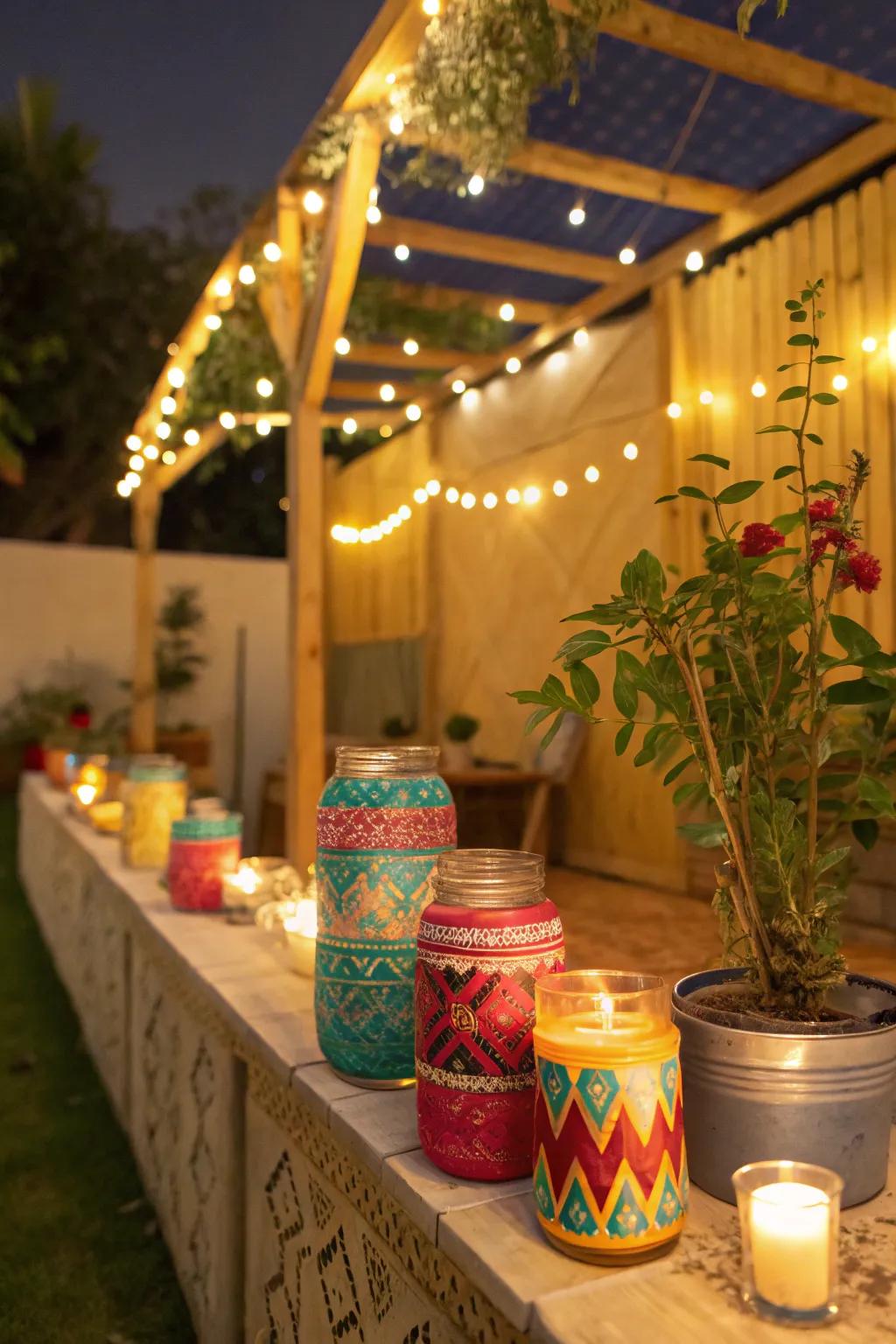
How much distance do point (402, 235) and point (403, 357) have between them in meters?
1.43

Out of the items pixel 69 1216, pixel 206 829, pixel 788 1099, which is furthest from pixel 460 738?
pixel 788 1099

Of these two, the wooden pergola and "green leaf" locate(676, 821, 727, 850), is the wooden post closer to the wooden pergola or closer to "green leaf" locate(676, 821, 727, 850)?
the wooden pergola

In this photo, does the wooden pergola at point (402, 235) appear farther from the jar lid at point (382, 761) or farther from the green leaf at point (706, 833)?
the green leaf at point (706, 833)

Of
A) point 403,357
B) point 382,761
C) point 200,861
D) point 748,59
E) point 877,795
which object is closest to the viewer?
point 877,795

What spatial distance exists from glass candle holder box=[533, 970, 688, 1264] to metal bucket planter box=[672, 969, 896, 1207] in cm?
10

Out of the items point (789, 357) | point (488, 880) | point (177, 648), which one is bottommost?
point (488, 880)

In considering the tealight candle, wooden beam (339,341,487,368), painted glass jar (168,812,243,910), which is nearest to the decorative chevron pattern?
the tealight candle

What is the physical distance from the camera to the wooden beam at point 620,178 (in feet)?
11.9

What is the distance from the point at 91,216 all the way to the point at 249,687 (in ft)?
22.7

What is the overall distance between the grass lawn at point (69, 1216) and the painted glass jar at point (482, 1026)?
1227mm

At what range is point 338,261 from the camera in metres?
3.04

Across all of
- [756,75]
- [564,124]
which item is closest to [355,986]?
[756,75]

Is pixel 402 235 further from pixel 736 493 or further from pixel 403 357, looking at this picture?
pixel 736 493

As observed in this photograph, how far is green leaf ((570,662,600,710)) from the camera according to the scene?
1.10m
